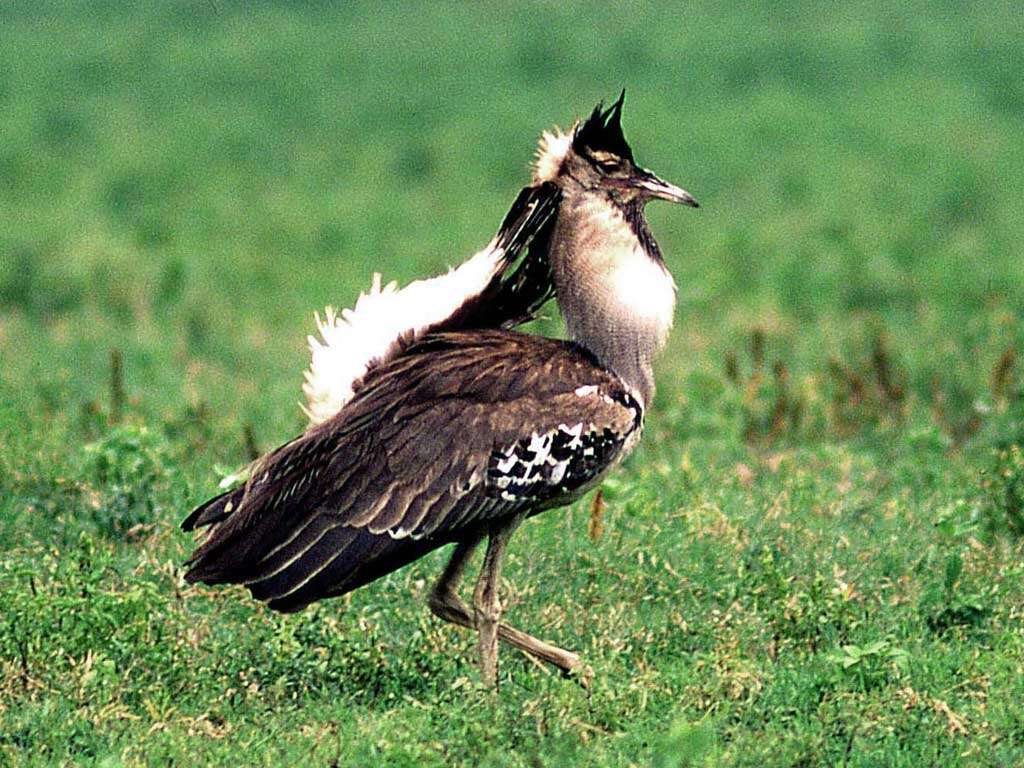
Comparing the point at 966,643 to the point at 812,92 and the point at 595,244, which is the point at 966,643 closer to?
the point at 595,244

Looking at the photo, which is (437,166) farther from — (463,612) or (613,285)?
(463,612)

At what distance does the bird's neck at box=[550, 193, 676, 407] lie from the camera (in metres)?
5.78

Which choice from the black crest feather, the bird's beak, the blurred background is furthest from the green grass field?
the black crest feather

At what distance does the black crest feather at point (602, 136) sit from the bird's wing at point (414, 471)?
0.70m

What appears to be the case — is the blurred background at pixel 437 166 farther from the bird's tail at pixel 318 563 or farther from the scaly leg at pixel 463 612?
the bird's tail at pixel 318 563

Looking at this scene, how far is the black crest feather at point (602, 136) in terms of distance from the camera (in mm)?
5941

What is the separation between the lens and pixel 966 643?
5777 mm

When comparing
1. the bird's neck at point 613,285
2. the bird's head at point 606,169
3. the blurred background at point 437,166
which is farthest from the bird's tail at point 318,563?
the blurred background at point 437,166

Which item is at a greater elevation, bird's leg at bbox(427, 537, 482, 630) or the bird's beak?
the bird's beak

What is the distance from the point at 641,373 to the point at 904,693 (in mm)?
1189

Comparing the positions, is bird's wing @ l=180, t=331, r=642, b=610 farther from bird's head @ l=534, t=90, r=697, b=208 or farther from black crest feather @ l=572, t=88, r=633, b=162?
black crest feather @ l=572, t=88, r=633, b=162

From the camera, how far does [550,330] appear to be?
32.9ft

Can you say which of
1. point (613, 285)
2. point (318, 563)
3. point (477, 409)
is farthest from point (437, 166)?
point (318, 563)

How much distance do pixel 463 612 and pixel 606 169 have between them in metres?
1.35
